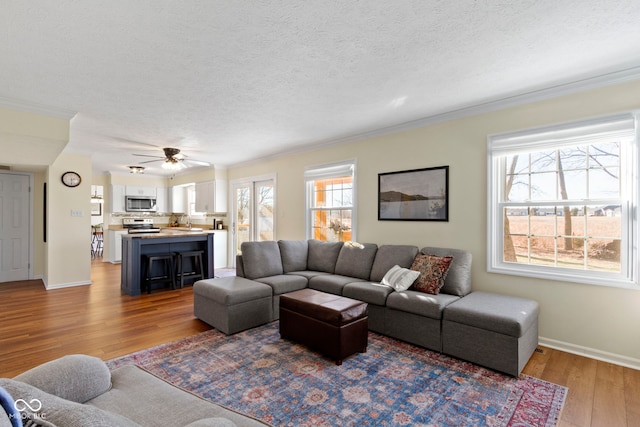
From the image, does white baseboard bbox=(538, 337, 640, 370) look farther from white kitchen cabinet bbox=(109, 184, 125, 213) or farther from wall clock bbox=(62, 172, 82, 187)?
white kitchen cabinet bbox=(109, 184, 125, 213)

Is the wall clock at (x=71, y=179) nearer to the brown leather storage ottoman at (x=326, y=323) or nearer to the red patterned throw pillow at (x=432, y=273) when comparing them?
the brown leather storage ottoman at (x=326, y=323)

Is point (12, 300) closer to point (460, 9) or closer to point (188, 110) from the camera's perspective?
point (188, 110)

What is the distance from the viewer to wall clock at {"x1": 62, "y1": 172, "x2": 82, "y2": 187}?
5.34 m

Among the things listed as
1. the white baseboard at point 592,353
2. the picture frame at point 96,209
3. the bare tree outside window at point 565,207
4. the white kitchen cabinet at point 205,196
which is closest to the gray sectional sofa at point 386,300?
the white baseboard at point 592,353

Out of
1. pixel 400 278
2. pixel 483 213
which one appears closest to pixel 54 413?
pixel 400 278

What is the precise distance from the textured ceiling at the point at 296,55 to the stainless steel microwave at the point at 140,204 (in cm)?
518

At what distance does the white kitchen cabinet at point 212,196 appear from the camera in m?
7.20

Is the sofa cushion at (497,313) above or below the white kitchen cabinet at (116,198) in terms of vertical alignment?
below

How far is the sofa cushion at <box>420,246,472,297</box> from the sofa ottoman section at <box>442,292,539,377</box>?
256 millimetres

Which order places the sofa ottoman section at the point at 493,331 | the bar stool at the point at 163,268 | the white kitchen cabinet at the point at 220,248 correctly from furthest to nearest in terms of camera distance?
1. the white kitchen cabinet at the point at 220,248
2. the bar stool at the point at 163,268
3. the sofa ottoman section at the point at 493,331

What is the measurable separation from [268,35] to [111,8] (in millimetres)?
921

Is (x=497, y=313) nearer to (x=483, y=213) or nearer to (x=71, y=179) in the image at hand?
(x=483, y=213)

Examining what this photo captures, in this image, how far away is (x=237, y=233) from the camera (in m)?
7.31

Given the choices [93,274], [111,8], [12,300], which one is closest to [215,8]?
[111,8]
